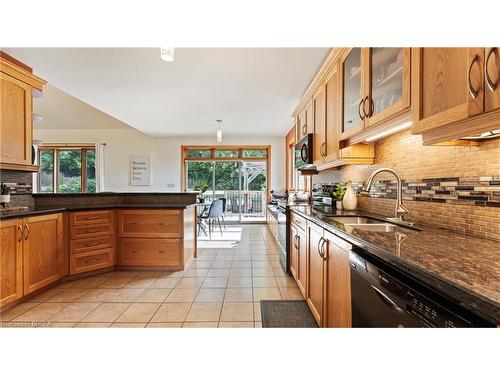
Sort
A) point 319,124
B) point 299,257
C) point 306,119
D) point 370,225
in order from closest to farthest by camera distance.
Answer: point 370,225 < point 299,257 < point 319,124 < point 306,119

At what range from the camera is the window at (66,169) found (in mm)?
6824

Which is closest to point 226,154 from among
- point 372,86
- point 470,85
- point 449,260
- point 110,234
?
point 110,234

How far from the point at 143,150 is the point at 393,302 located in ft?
24.2

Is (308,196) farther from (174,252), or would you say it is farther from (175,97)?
(175,97)

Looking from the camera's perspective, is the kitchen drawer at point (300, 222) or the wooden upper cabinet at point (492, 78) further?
the kitchen drawer at point (300, 222)

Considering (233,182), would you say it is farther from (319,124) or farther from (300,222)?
(300,222)

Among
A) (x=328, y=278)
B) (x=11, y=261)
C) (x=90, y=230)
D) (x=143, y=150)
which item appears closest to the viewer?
(x=328, y=278)

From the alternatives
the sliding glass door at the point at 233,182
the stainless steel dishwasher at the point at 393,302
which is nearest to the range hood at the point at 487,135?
the stainless steel dishwasher at the point at 393,302

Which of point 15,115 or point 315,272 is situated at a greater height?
point 15,115

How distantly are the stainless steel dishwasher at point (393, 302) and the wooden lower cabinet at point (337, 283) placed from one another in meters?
0.12

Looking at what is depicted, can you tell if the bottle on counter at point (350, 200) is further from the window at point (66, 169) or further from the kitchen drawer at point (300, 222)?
the window at point (66, 169)

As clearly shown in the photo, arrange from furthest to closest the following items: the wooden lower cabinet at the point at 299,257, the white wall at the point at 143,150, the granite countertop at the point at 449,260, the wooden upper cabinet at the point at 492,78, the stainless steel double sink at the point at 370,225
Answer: the white wall at the point at 143,150
the wooden lower cabinet at the point at 299,257
the stainless steel double sink at the point at 370,225
the wooden upper cabinet at the point at 492,78
the granite countertop at the point at 449,260

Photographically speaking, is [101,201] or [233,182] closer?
[101,201]

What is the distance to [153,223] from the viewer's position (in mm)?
3217
